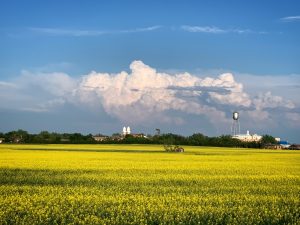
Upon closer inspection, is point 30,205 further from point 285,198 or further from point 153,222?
point 285,198

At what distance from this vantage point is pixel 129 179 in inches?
1207

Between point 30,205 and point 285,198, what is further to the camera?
point 285,198

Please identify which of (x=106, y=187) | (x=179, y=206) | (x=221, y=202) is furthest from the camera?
(x=106, y=187)

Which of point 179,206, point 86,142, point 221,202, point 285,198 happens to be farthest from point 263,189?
point 86,142

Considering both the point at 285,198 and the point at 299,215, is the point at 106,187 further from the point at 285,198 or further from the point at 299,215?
the point at 299,215

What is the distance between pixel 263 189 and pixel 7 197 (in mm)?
13038

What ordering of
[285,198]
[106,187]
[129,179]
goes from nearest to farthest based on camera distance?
[285,198] < [106,187] < [129,179]

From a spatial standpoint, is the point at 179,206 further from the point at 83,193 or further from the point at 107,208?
the point at 83,193

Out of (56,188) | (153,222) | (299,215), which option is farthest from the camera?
(56,188)

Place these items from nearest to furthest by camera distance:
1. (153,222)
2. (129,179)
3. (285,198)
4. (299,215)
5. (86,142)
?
(153,222) < (299,215) < (285,198) < (129,179) < (86,142)

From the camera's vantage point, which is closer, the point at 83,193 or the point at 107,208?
the point at 107,208

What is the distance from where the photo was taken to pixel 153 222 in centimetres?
1512

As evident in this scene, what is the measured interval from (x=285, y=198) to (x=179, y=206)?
5872 millimetres

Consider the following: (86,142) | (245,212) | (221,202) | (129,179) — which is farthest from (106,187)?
(86,142)
